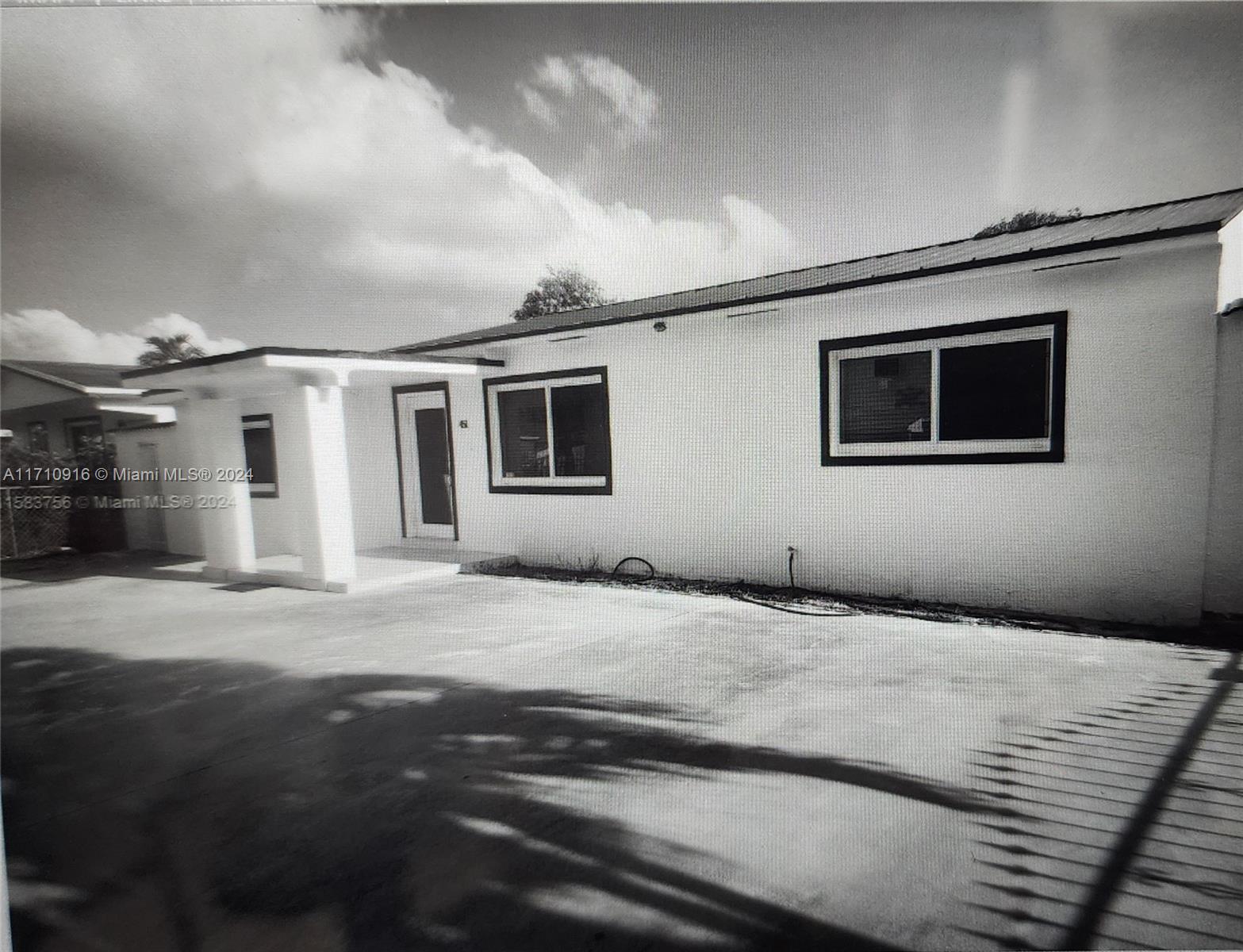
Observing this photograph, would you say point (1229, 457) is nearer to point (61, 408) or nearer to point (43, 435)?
point (61, 408)

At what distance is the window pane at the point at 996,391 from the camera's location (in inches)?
182

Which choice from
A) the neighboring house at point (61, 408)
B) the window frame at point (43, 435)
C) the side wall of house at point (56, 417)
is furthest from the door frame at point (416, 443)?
the window frame at point (43, 435)

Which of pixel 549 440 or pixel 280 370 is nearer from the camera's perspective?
pixel 280 370

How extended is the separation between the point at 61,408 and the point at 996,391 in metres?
14.4

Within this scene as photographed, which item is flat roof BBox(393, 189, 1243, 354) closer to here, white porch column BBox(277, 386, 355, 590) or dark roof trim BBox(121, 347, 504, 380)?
dark roof trim BBox(121, 347, 504, 380)

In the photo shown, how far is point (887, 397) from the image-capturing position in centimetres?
525


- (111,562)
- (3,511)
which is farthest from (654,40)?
(3,511)

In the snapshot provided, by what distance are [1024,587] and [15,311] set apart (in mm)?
6260

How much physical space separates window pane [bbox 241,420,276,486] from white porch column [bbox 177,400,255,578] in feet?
4.72

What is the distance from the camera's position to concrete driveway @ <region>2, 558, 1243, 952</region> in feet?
5.95

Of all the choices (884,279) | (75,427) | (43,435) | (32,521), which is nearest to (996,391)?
(884,279)

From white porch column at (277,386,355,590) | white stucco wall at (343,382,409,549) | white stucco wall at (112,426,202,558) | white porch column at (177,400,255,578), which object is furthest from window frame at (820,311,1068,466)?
white stucco wall at (112,426,202,558)

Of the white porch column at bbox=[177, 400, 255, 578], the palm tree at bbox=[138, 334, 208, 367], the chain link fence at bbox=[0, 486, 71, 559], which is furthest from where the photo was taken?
the chain link fence at bbox=[0, 486, 71, 559]

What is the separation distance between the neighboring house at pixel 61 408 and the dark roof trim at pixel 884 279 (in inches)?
274
